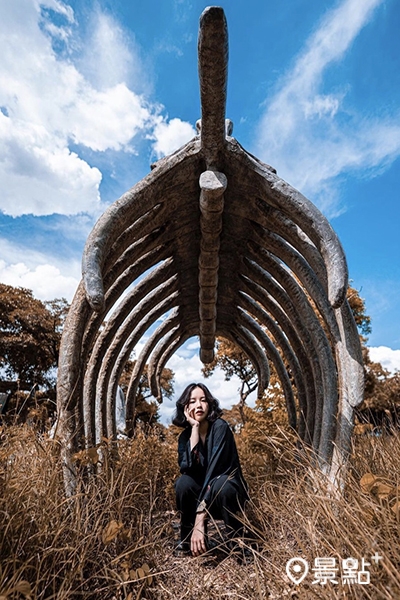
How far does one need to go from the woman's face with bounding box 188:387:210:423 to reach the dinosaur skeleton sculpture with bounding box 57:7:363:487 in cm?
100

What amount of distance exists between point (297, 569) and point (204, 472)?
1.56m

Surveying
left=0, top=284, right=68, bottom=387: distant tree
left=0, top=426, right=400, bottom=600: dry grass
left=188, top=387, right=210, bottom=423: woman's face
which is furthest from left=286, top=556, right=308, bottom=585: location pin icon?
left=0, top=284, right=68, bottom=387: distant tree

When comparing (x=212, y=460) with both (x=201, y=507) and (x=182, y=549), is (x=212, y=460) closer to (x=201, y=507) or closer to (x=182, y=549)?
(x=201, y=507)

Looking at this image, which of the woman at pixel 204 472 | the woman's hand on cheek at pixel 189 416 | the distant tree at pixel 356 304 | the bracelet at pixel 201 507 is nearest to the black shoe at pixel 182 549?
the woman at pixel 204 472

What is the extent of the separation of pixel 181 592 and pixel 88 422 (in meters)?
2.63

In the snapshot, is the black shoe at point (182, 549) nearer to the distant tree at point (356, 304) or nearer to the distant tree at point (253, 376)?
the distant tree at point (253, 376)

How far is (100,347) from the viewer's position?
5.50 meters

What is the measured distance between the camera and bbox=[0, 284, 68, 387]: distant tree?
1614 centimetres

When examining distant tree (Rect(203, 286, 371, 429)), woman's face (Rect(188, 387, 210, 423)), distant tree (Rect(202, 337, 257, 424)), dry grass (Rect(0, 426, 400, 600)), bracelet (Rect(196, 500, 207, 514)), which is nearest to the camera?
dry grass (Rect(0, 426, 400, 600))

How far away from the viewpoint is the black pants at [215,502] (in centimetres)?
341

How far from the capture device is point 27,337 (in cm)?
1619

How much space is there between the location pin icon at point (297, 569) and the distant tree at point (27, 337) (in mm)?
15452

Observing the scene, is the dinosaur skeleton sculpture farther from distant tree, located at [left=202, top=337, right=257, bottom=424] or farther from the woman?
distant tree, located at [left=202, top=337, right=257, bottom=424]

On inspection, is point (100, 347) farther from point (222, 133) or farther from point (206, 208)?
point (222, 133)
